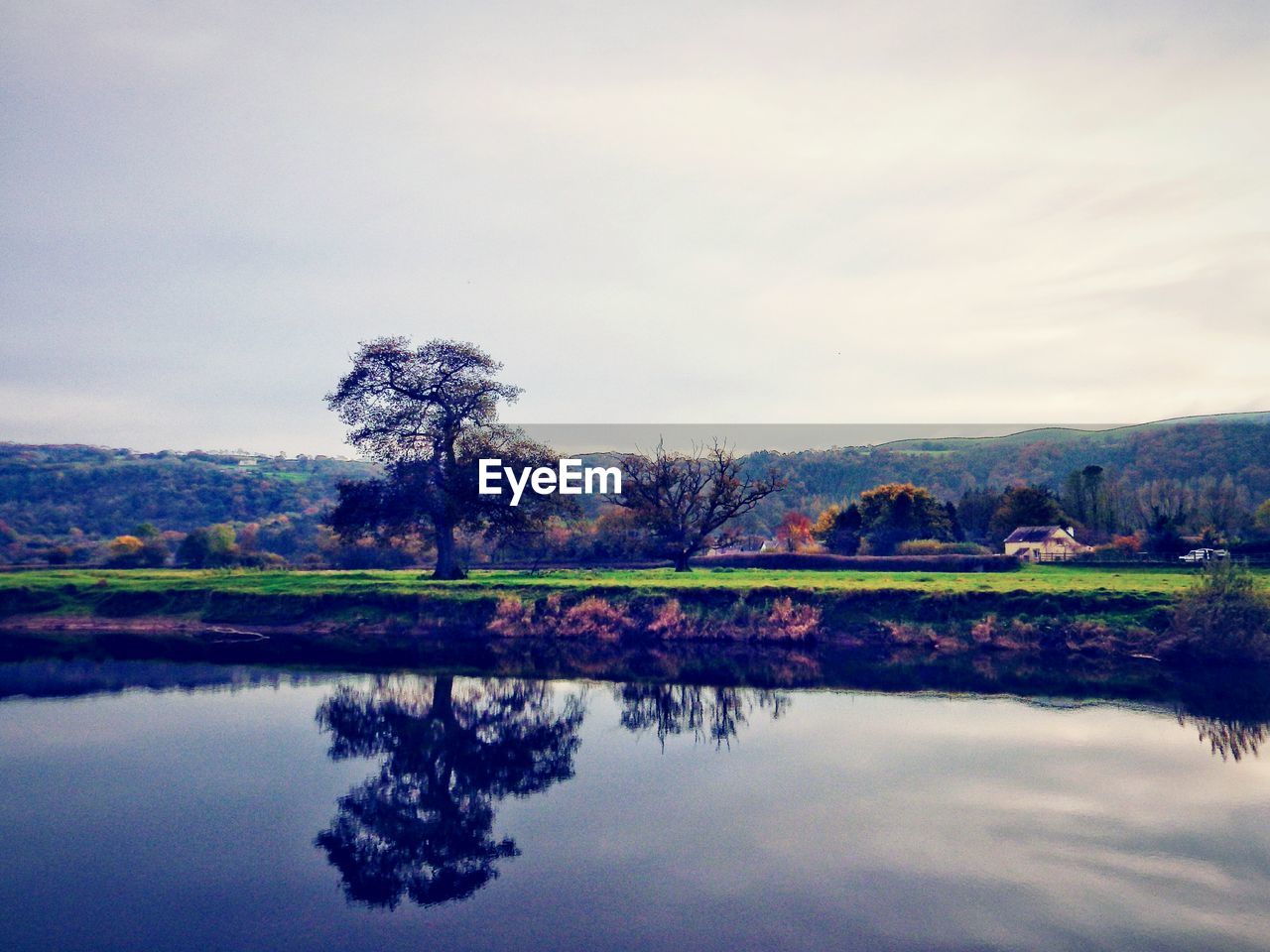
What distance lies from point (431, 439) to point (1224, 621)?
37801 mm

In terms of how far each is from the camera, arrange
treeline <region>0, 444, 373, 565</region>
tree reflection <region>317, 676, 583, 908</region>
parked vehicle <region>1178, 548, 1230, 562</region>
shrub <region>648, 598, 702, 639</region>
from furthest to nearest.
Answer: treeline <region>0, 444, 373, 565</region> → parked vehicle <region>1178, 548, 1230, 562</region> → shrub <region>648, 598, 702, 639</region> → tree reflection <region>317, 676, 583, 908</region>

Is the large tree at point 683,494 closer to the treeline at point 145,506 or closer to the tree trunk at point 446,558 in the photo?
the tree trunk at point 446,558

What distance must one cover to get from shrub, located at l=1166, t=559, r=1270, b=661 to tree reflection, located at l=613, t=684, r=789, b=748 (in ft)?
53.4

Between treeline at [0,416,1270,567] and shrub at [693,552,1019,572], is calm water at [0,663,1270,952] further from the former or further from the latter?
treeline at [0,416,1270,567]

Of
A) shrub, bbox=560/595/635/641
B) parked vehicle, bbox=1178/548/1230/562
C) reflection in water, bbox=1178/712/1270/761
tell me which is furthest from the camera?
parked vehicle, bbox=1178/548/1230/562

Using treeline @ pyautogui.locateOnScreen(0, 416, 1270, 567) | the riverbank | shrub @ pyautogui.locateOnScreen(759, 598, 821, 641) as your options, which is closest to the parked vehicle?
treeline @ pyautogui.locateOnScreen(0, 416, 1270, 567)

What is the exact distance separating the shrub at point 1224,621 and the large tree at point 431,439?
30.1 metres

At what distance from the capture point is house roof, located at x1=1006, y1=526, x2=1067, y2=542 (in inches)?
3017

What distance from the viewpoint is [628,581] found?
43.9 m

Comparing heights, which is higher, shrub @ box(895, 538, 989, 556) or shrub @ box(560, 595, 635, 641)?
shrub @ box(895, 538, 989, 556)

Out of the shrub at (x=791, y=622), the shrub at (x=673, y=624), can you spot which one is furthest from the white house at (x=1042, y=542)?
the shrub at (x=673, y=624)

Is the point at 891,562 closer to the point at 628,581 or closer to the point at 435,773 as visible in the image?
the point at 628,581

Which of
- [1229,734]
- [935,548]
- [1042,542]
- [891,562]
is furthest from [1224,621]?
[1042,542]

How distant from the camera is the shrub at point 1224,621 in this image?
31.6 meters
